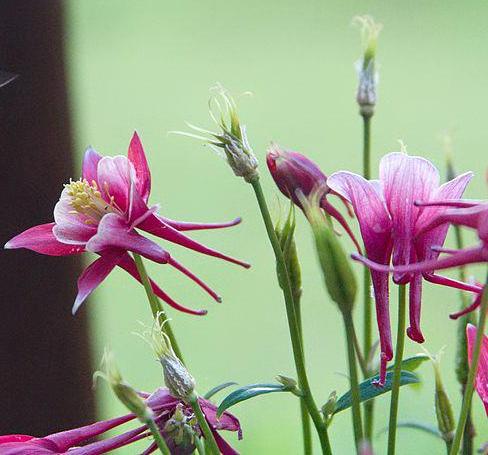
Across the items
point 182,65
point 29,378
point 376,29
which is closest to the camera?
point 376,29

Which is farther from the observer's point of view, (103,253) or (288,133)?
(288,133)

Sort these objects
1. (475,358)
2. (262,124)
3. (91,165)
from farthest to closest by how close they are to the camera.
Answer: (262,124) → (91,165) → (475,358)

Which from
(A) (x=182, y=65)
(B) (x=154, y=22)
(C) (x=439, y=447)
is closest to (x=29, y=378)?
(C) (x=439, y=447)

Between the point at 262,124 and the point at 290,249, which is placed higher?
the point at 262,124

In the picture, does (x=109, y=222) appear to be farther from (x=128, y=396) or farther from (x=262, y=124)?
(x=262, y=124)

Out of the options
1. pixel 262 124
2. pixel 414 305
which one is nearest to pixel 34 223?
pixel 414 305

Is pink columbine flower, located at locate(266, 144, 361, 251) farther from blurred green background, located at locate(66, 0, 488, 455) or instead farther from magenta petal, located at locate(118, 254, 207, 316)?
blurred green background, located at locate(66, 0, 488, 455)

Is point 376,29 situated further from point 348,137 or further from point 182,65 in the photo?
→ point 182,65
